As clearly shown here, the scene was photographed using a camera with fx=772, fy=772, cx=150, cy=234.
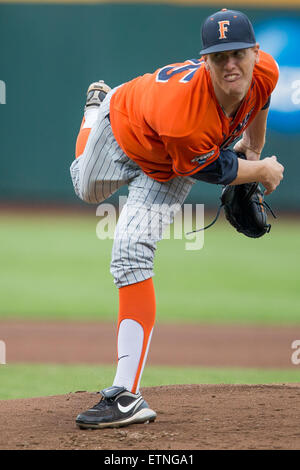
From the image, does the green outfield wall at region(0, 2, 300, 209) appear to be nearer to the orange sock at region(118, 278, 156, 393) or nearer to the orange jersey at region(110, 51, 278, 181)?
the orange jersey at region(110, 51, 278, 181)

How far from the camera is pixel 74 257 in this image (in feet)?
35.9

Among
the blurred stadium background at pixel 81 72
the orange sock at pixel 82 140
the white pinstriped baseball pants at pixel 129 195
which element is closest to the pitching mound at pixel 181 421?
the white pinstriped baseball pants at pixel 129 195

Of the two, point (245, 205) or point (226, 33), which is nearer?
point (226, 33)

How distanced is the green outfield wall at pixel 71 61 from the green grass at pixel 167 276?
1.19m

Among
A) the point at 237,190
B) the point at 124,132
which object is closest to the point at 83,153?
the point at 124,132

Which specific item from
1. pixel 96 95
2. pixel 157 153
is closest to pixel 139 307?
pixel 157 153

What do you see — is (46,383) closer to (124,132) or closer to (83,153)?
(83,153)

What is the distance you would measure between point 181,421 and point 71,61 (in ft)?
38.5

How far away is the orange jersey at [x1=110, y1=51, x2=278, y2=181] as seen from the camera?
2895mm

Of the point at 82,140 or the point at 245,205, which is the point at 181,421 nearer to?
the point at 245,205

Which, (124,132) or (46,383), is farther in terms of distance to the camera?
(46,383)

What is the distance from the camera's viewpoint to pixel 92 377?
5031 millimetres

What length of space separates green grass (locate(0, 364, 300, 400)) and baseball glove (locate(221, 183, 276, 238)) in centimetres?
155
